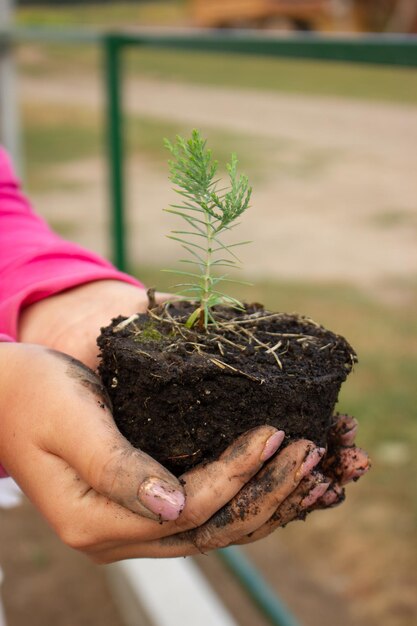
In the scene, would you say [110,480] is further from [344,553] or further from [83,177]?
[83,177]

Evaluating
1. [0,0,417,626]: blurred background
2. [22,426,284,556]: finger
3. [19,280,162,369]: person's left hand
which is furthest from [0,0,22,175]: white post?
[22,426,284,556]: finger

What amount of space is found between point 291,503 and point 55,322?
530 millimetres

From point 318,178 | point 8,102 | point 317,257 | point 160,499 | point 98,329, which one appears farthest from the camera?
point 8,102

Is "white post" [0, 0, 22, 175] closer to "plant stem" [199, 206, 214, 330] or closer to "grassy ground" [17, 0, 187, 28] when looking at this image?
"plant stem" [199, 206, 214, 330]

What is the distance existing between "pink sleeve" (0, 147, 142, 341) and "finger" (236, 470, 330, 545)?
52 centimetres

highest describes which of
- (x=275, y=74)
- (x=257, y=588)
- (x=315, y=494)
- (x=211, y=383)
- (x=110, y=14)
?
(x=110, y=14)

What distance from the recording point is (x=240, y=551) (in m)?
2.75

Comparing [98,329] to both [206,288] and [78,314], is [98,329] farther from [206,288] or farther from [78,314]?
[206,288]

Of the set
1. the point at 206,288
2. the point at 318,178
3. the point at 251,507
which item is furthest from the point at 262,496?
the point at 318,178

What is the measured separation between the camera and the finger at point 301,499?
970 mm

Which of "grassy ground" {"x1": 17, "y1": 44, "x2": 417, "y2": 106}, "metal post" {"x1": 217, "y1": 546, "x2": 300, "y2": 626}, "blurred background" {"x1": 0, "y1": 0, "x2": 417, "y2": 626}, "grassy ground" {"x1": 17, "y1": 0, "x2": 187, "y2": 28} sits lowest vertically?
"metal post" {"x1": 217, "y1": 546, "x2": 300, "y2": 626}

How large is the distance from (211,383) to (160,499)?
15 centimetres

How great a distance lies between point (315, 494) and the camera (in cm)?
97

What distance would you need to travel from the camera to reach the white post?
4977 mm
